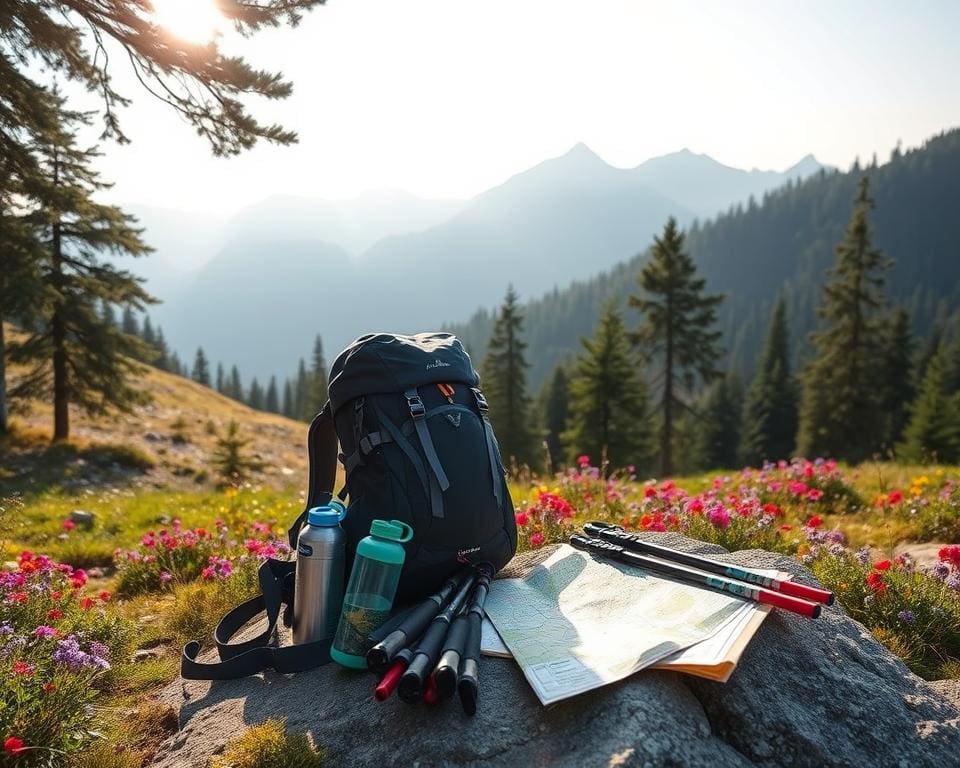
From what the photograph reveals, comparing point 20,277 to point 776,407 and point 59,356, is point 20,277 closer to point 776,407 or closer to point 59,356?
point 59,356

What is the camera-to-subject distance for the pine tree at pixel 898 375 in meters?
44.1

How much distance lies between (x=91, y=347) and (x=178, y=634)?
17.4 metres

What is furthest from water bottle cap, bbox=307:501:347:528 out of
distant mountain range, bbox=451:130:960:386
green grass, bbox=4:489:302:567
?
distant mountain range, bbox=451:130:960:386

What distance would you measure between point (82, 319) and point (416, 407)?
18.9 metres

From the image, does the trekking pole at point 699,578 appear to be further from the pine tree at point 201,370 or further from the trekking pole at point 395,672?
the pine tree at point 201,370

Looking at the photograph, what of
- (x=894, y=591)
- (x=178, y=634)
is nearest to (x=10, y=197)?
(x=178, y=634)

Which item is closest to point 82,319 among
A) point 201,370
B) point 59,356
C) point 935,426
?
point 59,356

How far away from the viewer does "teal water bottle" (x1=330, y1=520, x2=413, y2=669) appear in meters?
2.91

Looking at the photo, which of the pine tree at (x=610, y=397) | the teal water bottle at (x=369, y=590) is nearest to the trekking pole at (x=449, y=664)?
the teal water bottle at (x=369, y=590)

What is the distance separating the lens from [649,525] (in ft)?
17.1

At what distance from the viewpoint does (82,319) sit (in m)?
17.9

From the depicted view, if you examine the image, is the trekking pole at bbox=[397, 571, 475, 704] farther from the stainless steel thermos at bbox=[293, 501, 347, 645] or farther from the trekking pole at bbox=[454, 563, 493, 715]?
the stainless steel thermos at bbox=[293, 501, 347, 645]

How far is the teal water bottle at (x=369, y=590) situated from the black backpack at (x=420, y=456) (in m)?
0.38

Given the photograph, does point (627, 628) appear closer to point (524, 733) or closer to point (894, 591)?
point (524, 733)
